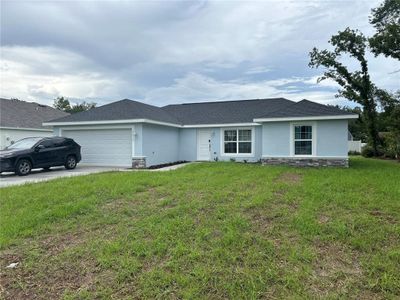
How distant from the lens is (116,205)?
6.34 metres

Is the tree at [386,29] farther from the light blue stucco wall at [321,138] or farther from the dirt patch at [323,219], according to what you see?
the dirt patch at [323,219]

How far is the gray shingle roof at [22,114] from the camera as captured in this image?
2044cm

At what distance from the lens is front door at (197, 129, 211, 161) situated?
1825 centimetres

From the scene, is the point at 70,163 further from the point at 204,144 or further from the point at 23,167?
the point at 204,144

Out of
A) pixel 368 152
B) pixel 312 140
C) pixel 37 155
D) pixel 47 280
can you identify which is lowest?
pixel 47 280

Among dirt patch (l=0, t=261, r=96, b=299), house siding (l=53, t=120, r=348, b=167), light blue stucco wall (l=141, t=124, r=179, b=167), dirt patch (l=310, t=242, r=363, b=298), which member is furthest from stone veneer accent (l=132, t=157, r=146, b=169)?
dirt patch (l=310, t=242, r=363, b=298)

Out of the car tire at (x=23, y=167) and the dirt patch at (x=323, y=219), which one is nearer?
the dirt patch at (x=323, y=219)

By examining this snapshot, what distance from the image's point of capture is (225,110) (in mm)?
19984

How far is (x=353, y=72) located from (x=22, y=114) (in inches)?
1003

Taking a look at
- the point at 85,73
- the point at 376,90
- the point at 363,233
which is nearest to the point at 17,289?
the point at 363,233

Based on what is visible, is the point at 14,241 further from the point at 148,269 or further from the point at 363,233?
the point at 363,233

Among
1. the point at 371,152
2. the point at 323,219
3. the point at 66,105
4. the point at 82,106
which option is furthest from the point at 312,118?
the point at 66,105

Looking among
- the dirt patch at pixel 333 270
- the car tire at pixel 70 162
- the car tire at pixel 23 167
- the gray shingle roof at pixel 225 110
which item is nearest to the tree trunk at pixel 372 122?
the gray shingle roof at pixel 225 110

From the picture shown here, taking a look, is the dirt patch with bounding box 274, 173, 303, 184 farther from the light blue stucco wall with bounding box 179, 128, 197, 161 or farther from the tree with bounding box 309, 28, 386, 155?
the tree with bounding box 309, 28, 386, 155
